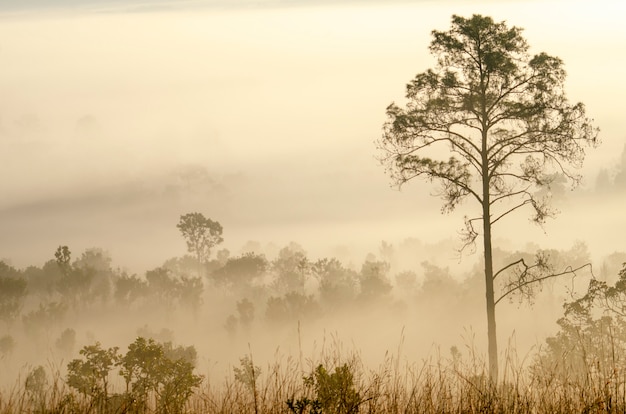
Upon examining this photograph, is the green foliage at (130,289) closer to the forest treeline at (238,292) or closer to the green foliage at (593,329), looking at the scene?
the forest treeline at (238,292)

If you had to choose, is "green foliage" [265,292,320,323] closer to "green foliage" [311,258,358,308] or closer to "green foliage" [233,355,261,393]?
"green foliage" [311,258,358,308]

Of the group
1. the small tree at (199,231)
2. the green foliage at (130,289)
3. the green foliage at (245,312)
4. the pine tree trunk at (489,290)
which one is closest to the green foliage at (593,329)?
the pine tree trunk at (489,290)

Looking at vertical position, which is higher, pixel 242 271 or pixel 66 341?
pixel 242 271

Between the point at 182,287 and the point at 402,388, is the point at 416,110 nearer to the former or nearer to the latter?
the point at 402,388

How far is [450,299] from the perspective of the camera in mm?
128875

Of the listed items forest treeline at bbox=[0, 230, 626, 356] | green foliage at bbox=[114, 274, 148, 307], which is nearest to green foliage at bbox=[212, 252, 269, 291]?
forest treeline at bbox=[0, 230, 626, 356]

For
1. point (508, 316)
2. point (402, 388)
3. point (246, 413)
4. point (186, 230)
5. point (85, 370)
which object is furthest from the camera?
point (186, 230)

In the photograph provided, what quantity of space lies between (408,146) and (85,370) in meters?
18.4

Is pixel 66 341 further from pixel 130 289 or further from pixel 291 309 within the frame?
pixel 291 309

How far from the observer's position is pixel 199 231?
15362 centimetres

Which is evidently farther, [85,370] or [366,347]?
[366,347]

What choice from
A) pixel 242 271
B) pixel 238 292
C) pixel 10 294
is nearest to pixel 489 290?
pixel 10 294

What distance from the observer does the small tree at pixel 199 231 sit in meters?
152

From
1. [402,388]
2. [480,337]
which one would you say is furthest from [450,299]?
[402,388]
